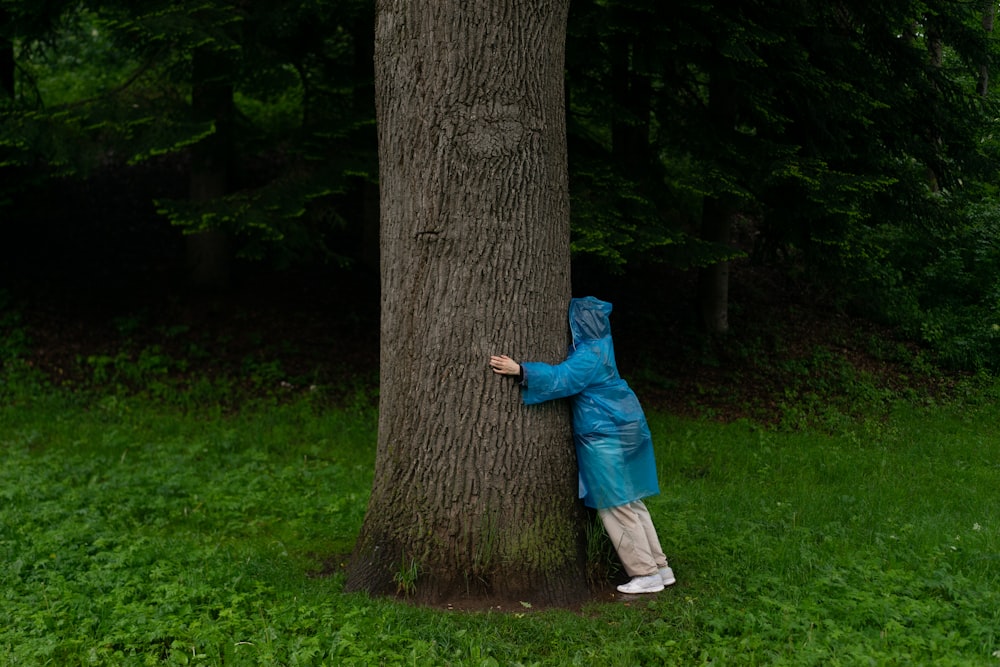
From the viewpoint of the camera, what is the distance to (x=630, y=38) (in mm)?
9781

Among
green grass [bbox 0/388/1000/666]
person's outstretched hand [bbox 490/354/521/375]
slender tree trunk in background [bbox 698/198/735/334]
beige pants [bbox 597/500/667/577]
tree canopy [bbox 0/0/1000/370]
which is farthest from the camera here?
slender tree trunk in background [bbox 698/198/735/334]

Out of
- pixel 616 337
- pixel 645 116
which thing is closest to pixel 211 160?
pixel 645 116

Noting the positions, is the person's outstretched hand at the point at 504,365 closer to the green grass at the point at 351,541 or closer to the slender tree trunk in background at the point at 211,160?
the green grass at the point at 351,541

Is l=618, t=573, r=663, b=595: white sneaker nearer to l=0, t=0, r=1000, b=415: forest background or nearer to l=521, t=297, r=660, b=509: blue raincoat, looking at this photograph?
l=521, t=297, r=660, b=509: blue raincoat

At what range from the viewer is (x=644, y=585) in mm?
5191

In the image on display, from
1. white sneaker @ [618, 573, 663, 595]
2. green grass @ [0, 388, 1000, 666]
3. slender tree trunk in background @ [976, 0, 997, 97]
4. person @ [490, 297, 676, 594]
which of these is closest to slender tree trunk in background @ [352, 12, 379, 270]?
green grass @ [0, 388, 1000, 666]

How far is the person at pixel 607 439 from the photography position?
5055 millimetres

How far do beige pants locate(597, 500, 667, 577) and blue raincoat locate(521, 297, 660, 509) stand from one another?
114 mm

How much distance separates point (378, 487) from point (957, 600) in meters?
3.17

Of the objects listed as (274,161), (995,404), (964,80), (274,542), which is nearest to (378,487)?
(274,542)

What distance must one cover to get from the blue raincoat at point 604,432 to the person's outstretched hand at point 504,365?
0.36 ft

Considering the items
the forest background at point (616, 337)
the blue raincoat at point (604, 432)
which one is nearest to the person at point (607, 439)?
the blue raincoat at point (604, 432)

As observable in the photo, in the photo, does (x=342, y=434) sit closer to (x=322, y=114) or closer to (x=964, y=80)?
(x=322, y=114)

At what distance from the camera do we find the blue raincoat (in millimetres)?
5070
